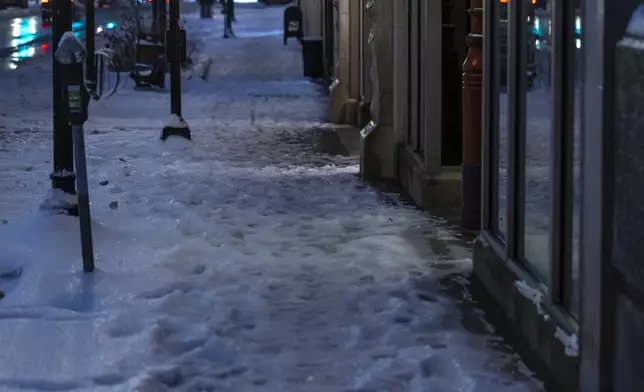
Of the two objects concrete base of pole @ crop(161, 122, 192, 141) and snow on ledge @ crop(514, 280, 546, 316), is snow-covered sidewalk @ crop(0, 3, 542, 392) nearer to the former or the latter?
snow on ledge @ crop(514, 280, 546, 316)

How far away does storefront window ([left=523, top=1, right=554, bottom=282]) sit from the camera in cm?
525

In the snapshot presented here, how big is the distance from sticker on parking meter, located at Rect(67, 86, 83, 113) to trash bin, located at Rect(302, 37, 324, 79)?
17665mm

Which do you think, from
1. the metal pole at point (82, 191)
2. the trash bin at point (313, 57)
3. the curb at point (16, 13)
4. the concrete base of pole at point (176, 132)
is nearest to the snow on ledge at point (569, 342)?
the metal pole at point (82, 191)

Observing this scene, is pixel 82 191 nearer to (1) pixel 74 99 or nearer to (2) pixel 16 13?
(1) pixel 74 99

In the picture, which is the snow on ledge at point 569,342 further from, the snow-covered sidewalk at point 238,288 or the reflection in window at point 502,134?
the reflection in window at point 502,134

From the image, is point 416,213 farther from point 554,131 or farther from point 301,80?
point 301,80

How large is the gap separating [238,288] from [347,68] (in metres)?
10.7

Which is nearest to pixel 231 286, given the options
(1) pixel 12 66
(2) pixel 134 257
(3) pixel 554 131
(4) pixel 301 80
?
(2) pixel 134 257

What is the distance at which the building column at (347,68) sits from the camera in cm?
1608

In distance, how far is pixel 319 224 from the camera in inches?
346

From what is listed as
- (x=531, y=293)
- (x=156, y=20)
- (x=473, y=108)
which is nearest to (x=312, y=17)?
(x=156, y=20)

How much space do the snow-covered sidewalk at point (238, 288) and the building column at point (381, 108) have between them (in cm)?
46

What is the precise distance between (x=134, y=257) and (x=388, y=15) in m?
4.65

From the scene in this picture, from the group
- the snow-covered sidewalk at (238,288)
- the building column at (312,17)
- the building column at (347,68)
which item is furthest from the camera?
the building column at (312,17)
